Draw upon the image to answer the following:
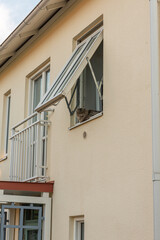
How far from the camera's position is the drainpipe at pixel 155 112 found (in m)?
5.95

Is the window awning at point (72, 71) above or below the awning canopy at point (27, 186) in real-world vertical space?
above

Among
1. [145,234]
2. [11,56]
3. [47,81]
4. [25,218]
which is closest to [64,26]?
[47,81]

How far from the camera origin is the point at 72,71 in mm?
8445

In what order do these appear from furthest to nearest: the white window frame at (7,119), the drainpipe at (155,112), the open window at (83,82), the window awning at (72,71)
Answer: the white window frame at (7,119), the open window at (83,82), the window awning at (72,71), the drainpipe at (155,112)

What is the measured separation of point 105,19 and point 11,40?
3.91m

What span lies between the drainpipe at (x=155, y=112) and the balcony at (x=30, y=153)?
3.87m

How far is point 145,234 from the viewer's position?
6.58 m

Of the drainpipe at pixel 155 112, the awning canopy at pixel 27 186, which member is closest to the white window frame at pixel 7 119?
the awning canopy at pixel 27 186

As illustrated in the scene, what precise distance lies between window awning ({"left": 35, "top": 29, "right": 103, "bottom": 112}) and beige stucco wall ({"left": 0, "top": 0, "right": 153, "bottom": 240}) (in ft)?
0.83

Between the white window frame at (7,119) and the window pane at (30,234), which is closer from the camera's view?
the window pane at (30,234)

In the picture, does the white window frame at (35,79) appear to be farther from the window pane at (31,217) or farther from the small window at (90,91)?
the window pane at (31,217)

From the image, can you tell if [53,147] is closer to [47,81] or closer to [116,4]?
[47,81]

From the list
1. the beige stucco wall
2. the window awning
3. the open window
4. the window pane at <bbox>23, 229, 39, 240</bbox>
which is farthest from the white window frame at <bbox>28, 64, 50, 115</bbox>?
the window pane at <bbox>23, 229, 39, 240</bbox>

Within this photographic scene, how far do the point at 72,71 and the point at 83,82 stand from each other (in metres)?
0.93
